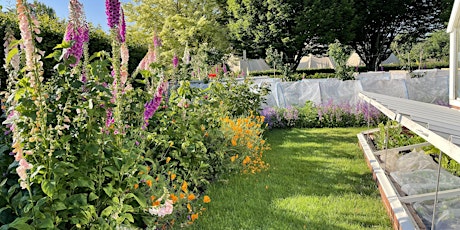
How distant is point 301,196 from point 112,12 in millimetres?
2648

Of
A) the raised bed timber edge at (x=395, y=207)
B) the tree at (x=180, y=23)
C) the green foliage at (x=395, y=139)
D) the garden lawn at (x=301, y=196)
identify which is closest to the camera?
the raised bed timber edge at (x=395, y=207)

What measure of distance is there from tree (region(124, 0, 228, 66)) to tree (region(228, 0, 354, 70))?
1.46 meters

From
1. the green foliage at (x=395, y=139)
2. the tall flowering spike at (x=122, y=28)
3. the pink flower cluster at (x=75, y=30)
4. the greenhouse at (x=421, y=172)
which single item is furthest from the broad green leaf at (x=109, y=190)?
the green foliage at (x=395, y=139)

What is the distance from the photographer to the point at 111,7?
67.4 inches

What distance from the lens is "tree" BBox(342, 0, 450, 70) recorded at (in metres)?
20.3

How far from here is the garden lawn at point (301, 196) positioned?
287cm

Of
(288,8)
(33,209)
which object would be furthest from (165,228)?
(288,8)

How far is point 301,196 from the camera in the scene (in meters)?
3.49

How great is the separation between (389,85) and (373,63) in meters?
16.9

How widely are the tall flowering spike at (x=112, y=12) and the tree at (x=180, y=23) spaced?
55.9 feet

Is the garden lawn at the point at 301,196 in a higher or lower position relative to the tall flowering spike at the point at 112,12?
lower

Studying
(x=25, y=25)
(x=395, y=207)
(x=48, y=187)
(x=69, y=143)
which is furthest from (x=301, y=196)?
(x=25, y=25)

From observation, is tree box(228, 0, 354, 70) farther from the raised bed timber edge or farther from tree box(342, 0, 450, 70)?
the raised bed timber edge

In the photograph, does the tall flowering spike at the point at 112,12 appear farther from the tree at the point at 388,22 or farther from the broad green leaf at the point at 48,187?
the tree at the point at 388,22
